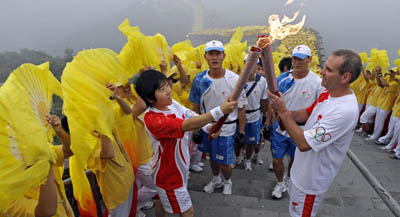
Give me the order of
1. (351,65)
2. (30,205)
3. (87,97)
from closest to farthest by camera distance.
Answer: (30,205) < (87,97) < (351,65)

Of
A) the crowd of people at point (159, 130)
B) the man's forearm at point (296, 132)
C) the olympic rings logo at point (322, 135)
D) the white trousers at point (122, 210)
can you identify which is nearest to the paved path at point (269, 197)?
the crowd of people at point (159, 130)

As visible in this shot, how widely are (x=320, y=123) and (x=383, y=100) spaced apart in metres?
6.58

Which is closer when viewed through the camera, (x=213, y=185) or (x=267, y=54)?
(x=267, y=54)

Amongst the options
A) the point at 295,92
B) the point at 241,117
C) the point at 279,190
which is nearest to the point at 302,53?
the point at 295,92

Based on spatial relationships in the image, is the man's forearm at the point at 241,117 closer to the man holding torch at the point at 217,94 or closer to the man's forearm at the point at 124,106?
A: the man holding torch at the point at 217,94

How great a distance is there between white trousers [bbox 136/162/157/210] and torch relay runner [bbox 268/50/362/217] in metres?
1.70

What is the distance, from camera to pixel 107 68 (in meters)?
2.12

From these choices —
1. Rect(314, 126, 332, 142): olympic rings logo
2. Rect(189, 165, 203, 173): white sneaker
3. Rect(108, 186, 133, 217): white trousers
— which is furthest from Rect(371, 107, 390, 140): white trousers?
Rect(108, 186, 133, 217): white trousers

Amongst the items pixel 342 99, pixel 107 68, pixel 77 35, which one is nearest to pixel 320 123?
pixel 342 99

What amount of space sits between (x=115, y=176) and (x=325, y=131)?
2.03 m

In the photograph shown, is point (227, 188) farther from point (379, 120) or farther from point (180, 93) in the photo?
point (379, 120)

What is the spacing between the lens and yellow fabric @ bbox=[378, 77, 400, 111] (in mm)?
7035

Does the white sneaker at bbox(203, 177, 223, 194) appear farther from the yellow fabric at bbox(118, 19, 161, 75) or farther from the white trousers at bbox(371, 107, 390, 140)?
the white trousers at bbox(371, 107, 390, 140)

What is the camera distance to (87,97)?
1.86 meters
